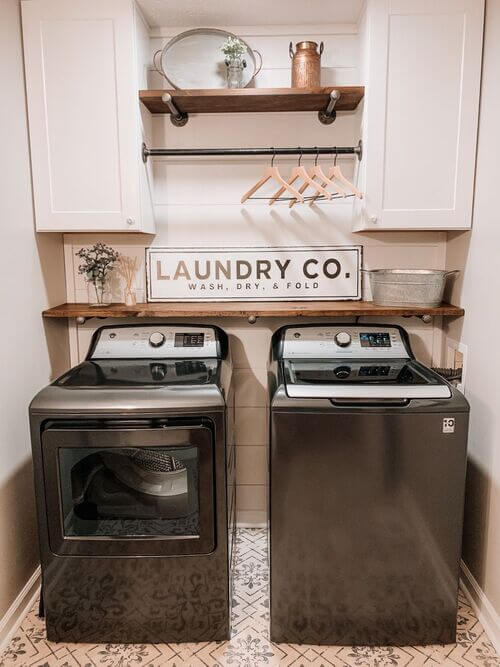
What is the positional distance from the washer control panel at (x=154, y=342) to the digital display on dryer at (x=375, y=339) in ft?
2.06

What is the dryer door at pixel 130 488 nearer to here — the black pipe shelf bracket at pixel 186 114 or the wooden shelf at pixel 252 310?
the wooden shelf at pixel 252 310

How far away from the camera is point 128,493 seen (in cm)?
160

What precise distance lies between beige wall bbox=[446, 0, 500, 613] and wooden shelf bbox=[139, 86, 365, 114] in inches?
19.3

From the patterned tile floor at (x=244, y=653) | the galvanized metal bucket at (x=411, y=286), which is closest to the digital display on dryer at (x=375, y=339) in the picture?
the galvanized metal bucket at (x=411, y=286)

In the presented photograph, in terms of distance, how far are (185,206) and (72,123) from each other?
565mm

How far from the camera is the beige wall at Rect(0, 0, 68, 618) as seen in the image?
167 centimetres

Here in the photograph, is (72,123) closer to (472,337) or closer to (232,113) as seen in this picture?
(232,113)

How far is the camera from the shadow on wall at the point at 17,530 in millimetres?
1674

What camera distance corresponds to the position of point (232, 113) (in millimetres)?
2090

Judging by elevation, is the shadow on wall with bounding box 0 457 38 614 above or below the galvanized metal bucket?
below

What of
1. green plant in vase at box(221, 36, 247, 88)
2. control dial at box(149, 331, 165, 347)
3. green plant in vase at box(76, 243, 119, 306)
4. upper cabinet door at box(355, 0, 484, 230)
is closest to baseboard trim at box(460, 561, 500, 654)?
upper cabinet door at box(355, 0, 484, 230)

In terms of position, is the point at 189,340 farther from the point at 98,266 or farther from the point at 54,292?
the point at 54,292

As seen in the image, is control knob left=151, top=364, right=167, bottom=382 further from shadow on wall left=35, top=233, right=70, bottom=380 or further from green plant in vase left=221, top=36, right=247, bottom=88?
green plant in vase left=221, top=36, right=247, bottom=88

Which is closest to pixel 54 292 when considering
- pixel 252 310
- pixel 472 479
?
pixel 252 310
